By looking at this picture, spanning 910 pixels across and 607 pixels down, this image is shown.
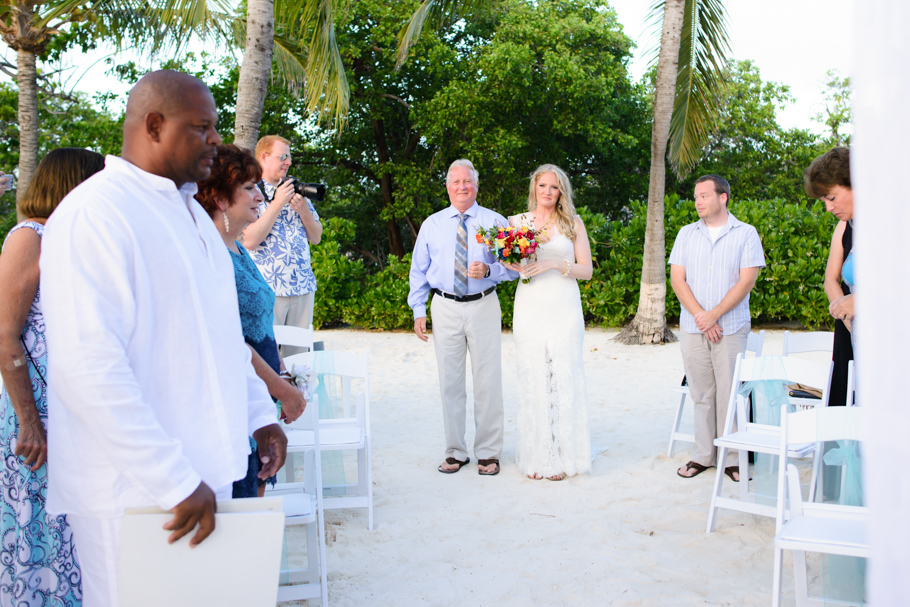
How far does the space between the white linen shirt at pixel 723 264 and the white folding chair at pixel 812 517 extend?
1979 mm

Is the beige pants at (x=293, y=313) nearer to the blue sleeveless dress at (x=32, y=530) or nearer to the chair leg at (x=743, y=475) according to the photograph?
the blue sleeveless dress at (x=32, y=530)

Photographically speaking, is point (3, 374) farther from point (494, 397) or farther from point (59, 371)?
point (494, 397)

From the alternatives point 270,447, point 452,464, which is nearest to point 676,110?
point 452,464

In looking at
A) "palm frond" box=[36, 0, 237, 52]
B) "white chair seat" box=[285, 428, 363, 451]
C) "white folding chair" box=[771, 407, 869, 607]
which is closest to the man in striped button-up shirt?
"white folding chair" box=[771, 407, 869, 607]

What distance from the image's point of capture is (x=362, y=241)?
19484mm

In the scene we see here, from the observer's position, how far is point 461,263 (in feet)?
17.6

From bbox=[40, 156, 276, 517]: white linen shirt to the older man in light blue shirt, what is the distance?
3.57 m

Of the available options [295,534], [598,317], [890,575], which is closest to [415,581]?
[295,534]

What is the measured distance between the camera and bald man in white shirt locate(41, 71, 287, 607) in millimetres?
1503

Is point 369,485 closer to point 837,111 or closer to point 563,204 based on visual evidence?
point 563,204

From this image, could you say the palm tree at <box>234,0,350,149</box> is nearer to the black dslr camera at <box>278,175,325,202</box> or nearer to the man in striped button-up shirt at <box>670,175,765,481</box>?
the black dslr camera at <box>278,175,325,202</box>

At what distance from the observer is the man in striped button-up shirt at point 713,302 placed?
511cm

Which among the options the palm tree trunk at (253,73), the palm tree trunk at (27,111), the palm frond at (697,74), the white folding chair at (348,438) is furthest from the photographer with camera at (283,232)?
the palm tree trunk at (27,111)

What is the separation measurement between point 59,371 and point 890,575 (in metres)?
1.64
